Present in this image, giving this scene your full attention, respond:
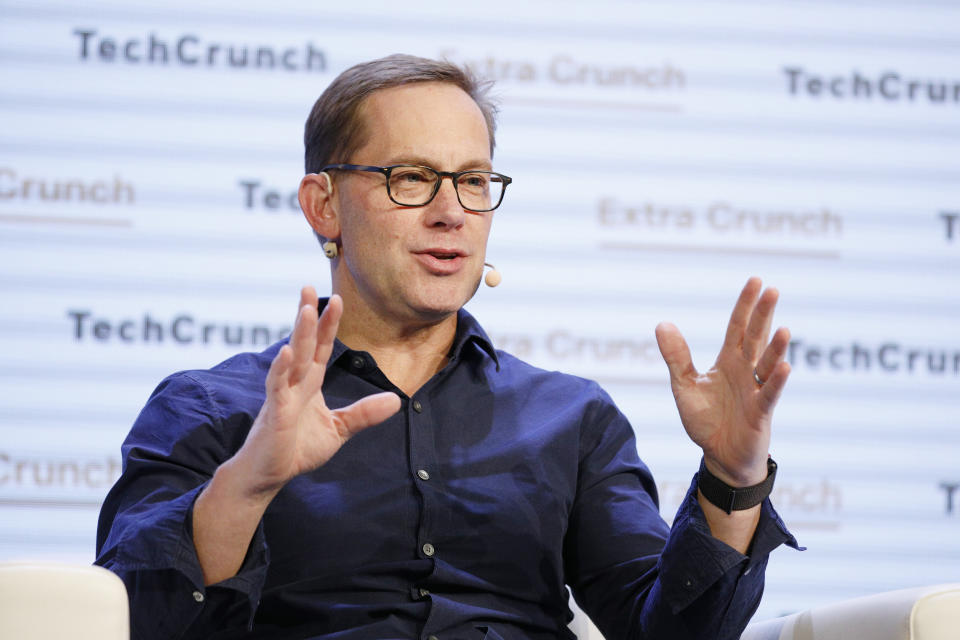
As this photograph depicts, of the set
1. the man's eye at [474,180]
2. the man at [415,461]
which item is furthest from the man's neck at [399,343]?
the man's eye at [474,180]

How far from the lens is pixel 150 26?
2719mm

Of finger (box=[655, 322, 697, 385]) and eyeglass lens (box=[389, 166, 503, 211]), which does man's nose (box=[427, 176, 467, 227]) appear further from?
finger (box=[655, 322, 697, 385])

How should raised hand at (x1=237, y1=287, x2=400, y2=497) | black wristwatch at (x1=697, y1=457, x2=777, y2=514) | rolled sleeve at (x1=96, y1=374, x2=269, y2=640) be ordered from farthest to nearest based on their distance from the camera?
black wristwatch at (x1=697, y1=457, x2=777, y2=514) → rolled sleeve at (x1=96, y1=374, x2=269, y2=640) → raised hand at (x1=237, y1=287, x2=400, y2=497)

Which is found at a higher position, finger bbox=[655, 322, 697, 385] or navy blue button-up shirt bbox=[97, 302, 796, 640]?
finger bbox=[655, 322, 697, 385]

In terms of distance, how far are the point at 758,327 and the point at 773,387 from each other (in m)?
0.09

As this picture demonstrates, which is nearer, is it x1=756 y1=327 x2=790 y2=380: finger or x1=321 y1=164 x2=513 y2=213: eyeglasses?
x1=756 y1=327 x2=790 y2=380: finger

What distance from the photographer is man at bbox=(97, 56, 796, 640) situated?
145cm

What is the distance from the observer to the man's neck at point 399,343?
77.0 inches

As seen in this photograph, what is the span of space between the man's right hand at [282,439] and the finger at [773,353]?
0.48 meters

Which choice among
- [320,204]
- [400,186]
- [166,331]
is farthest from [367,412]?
[166,331]

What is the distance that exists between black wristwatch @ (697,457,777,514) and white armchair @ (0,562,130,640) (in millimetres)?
788

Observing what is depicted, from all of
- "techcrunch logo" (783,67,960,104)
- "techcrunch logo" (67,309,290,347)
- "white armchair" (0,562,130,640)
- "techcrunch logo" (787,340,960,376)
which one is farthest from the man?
"techcrunch logo" (783,67,960,104)

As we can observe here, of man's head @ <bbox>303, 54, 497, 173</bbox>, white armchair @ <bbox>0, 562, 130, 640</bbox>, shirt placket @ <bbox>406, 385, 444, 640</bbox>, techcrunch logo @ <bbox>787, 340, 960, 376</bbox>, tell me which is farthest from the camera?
techcrunch logo @ <bbox>787, 340, 960, 376</bbox>

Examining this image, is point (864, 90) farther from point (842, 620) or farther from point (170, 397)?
point (170, 397)
